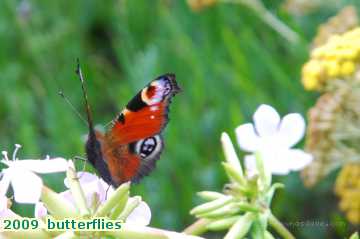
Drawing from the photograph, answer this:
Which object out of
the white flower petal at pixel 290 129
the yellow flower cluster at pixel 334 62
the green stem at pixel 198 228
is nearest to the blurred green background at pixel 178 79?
the yellow flower cluster at pixel 334 62

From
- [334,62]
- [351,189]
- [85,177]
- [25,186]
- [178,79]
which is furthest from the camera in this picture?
[178,79]

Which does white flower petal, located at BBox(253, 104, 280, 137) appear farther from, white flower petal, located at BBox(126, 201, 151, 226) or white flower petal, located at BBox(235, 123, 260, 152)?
white flower petal, located at BBox(126, 201, 151, 226)

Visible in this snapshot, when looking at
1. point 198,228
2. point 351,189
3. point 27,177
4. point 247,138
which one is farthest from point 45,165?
point 351,189

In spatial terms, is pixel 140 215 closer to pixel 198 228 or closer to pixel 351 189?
pixel 198 228

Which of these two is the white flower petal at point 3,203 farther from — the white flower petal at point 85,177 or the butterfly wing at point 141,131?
the butterfly wing at point 141,131

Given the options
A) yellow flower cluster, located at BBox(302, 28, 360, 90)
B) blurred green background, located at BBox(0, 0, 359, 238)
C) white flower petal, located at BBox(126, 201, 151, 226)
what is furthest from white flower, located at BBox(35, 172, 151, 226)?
blurred green background, located at BBox(0, 0, 359, 238)
